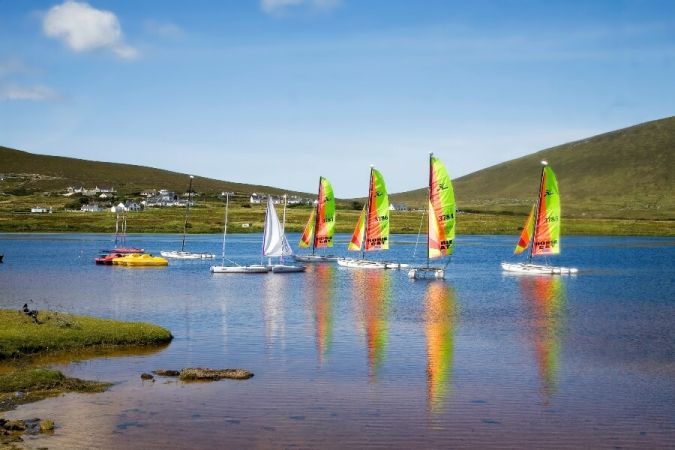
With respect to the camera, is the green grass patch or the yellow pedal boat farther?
the yellow pedal boat

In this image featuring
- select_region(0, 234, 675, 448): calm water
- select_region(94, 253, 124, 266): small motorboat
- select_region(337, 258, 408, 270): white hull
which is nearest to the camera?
select_region(0, 234, 675, 448): calm water

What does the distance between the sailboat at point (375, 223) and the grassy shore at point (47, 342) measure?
57196 mm

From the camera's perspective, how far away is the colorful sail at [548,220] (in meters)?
95.0

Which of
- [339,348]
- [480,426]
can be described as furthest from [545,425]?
[339,348]

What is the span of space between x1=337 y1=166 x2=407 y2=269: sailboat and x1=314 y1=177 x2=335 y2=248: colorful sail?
6.95 m

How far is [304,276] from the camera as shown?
9900 centimetres

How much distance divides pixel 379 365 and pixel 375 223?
63887 millimetres

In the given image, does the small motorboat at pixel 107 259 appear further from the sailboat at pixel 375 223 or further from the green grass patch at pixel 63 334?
the green grass patch at pixel 63 334

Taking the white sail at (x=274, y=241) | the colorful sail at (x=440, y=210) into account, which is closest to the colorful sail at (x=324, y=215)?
the white sail at (x=274, y=241)

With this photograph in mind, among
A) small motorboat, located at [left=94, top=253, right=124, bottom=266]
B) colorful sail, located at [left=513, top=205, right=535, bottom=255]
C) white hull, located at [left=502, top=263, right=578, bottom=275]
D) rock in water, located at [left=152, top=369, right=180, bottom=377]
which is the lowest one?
rock in water, located at [left=152, top=369, right=180, bottom=377]

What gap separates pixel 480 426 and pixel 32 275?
76.2 metres

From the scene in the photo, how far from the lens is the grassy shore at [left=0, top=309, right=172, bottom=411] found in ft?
108

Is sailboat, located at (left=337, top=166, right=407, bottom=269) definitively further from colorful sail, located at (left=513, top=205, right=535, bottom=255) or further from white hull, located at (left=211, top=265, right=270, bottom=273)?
colorful sail, located at (left=513, top=205, right=535, bottom=255)

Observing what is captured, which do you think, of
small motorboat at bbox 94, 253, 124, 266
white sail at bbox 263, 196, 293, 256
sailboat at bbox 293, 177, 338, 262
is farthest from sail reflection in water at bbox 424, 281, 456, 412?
small motorboat at bbox 94, 253, 124, 266
